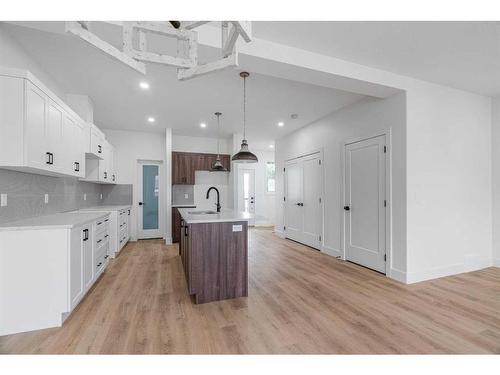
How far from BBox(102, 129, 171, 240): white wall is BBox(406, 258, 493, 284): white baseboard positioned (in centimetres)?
489

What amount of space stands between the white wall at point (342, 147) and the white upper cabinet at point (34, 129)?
4.14 metres

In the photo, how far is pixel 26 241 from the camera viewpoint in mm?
2145

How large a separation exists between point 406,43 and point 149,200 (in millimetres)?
6037

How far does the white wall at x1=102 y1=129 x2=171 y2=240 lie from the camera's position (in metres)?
6.09

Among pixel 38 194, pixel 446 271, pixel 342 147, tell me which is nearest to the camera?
pixel 38 194

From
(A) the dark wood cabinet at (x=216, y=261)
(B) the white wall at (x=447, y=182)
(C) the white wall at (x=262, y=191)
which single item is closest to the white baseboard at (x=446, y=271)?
(B) the white wall at (x=447, y=182)

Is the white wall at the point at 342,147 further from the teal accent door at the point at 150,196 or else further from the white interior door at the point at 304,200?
the teal accent door at the point at 150,196

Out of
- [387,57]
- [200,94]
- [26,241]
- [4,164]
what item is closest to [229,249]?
[26,241]

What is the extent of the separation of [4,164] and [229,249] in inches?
85.9

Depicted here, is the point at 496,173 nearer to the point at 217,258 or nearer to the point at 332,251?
the point at 332,251

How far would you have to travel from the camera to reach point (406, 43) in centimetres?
251

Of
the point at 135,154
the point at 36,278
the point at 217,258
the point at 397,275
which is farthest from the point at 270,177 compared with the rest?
the point at 36,278
